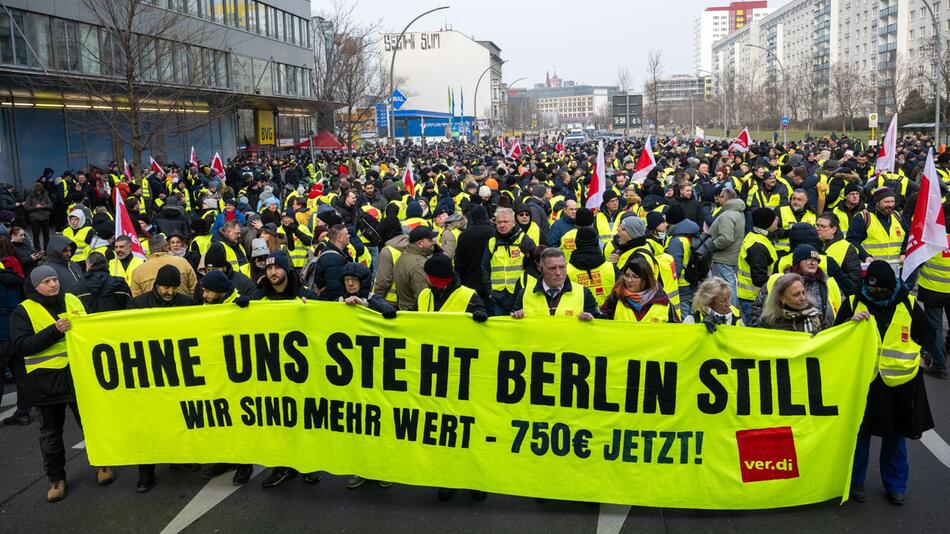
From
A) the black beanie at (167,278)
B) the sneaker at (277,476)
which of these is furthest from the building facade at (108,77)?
the sneaker at (277,476)

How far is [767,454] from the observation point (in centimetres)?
→ 561

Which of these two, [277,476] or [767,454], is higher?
[767,454]

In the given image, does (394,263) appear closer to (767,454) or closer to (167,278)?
(167,278)

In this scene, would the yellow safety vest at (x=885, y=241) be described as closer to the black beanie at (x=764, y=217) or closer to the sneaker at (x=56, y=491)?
the black beanie at (x=764, y=217)

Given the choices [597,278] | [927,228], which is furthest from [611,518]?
[927,228]

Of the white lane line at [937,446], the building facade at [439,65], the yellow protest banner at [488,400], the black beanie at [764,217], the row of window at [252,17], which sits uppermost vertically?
the building facade at [439,65]

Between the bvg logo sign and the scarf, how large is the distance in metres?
0.77

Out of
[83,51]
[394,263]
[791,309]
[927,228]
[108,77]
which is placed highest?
[83,51]

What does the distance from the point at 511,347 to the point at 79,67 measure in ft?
93.4

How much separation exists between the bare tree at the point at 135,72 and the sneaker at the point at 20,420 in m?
13.6

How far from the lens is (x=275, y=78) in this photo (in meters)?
49.5

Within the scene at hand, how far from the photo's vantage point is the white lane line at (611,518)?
566 cm

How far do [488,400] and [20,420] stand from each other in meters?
5.38

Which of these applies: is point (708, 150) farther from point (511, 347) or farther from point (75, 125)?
point (511, 347)
